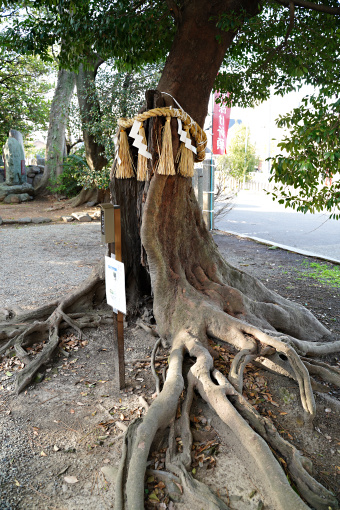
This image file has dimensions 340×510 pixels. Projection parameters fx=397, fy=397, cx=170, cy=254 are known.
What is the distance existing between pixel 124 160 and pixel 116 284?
1312 millimetres

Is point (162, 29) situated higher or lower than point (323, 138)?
higher

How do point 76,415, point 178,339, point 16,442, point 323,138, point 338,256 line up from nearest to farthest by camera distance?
point 16,442
point 76,415
point 323,138
point 178,339
point 338,256

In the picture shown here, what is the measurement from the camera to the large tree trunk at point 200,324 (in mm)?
2311

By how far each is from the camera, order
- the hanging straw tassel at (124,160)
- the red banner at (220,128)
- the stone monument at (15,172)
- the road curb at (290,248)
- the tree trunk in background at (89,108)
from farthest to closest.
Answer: the stone monument at (15,172) → the red banner at (220,128) → the tree trunk in background at (89,108) → the road curb at (290,248) → the hanging straw tassel at (124,160)

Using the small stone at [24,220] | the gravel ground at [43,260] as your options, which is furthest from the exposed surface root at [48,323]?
the small stone at [24,220]

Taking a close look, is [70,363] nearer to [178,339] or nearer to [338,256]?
[178,339]

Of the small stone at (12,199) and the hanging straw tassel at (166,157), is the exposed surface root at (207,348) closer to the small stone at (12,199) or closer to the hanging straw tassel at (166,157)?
the hanging straw tassel at (166,157)

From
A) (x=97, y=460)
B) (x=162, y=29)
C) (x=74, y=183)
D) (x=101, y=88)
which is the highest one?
(x=101, y=88)

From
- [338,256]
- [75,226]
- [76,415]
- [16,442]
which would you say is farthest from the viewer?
[75,226]

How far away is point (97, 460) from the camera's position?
256 centimetres

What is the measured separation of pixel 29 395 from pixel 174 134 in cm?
263

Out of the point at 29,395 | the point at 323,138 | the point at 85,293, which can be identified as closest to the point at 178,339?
the point at 29,395

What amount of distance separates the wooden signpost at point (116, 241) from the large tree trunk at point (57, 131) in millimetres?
14522

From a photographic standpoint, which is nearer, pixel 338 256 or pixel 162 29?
pixel 162 29
